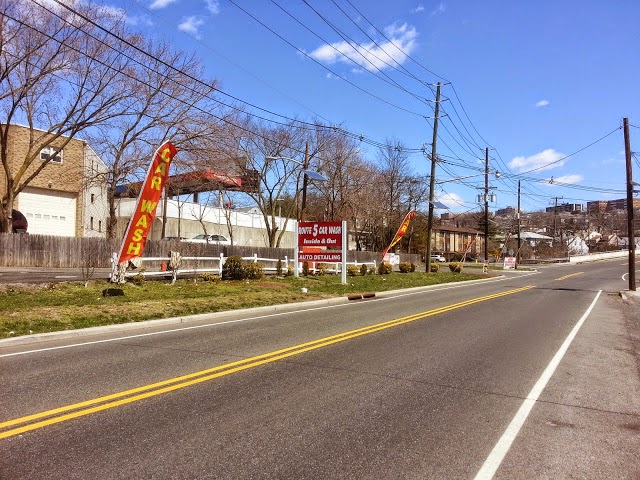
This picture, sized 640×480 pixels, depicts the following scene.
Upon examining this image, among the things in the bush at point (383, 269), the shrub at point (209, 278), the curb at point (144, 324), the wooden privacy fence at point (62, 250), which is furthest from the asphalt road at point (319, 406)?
the bush at point (383, 269)

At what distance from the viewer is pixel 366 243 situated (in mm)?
70750

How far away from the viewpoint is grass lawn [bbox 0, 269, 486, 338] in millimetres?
11203

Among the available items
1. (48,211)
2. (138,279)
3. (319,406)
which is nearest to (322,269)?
(138,279)

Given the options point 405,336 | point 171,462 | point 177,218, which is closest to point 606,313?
point 405,336

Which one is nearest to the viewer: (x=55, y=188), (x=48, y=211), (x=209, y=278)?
(x=209, y=278)

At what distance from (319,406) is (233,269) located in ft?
60.1

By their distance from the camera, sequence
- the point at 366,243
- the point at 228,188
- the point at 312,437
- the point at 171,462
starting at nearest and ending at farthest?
1. the point at 171,462
2. the point at 312,437
3. the point at 228,188
4. the point at 366,243

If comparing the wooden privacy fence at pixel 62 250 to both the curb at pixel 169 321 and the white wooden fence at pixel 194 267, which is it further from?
the curb at pixel 169 321

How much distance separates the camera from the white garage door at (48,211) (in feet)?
118

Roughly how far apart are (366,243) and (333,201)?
2044 cm

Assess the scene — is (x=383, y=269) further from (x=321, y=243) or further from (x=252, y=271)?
(x=252, y=271)

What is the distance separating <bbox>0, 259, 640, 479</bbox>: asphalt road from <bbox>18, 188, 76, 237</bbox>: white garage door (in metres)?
30.4

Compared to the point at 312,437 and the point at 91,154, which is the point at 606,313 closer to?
the point at 312,437

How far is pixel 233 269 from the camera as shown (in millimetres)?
23484
